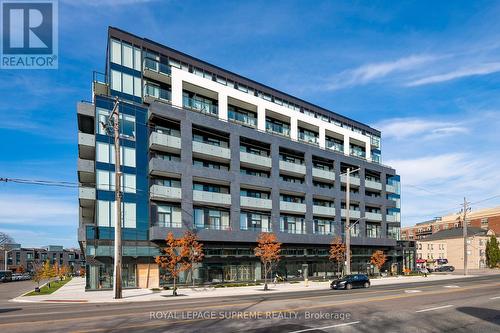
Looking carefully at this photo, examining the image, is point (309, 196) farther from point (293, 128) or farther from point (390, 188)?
point (390, 188)

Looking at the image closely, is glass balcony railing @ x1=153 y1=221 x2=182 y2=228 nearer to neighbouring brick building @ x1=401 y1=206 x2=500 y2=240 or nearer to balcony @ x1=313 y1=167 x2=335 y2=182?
balcony @ x1=313 y1=167 x2=335 y2=182

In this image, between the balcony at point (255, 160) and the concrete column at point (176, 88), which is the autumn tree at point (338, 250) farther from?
the concrete column at point (176, 88)

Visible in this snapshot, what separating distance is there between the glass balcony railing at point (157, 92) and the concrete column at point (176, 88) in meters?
0.81

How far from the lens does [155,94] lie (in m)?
45.1

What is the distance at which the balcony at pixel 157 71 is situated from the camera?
4466 cm

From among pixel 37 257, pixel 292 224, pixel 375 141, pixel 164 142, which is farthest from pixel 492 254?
pixel 37 257

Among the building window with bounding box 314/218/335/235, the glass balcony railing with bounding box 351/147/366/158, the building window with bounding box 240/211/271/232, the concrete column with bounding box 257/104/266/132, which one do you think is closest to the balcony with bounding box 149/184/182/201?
the building window with bounding box 240/211/271/232

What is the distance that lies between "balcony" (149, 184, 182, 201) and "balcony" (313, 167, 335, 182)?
75.9 feet

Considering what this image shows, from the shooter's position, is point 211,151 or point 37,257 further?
point 37,257

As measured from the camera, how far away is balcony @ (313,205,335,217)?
58188mm

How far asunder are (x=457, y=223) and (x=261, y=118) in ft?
397

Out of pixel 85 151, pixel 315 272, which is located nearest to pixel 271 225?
pixel 315 272

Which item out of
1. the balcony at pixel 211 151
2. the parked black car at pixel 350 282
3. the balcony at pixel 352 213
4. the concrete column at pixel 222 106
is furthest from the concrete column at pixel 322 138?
the parked black car at pixel 350 282

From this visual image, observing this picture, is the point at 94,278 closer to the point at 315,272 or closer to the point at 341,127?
the point at 315,272
